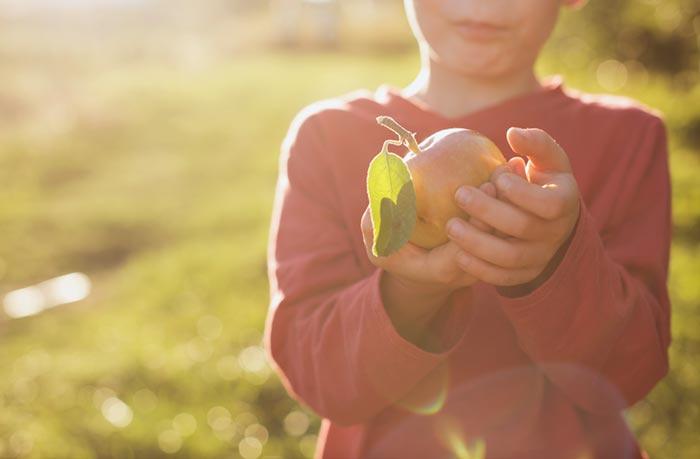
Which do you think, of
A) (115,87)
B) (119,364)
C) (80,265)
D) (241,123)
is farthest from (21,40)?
(119,364)

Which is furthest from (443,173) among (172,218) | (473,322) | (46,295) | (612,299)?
(172,218)

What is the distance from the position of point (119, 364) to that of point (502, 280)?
301 cm

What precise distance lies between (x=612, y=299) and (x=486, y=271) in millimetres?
365

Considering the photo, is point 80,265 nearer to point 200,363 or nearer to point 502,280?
point 200,363

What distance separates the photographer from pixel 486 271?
1.37 metres

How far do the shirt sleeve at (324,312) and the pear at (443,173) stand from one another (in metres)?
0.19

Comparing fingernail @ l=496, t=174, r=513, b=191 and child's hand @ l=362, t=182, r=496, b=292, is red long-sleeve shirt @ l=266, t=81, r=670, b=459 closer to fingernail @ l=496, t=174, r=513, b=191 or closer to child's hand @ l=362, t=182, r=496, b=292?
child's hand @ l=362, t=182, r=496, b=292

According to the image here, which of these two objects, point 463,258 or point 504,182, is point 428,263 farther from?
point 504,182

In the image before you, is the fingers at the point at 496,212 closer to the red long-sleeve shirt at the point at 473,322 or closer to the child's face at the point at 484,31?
the red long-sleeve shirt at the point at 473,322

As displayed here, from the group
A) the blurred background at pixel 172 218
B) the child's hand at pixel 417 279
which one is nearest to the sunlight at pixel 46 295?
the blurred background at pixel 172 218

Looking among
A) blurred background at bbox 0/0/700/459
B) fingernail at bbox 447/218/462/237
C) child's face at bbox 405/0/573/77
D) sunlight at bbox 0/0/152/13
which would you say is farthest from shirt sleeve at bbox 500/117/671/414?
sunlight at bbox 0/0/152/13

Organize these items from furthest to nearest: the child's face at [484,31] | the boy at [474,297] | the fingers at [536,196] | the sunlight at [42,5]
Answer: the sunlight at [42,5] → the child's face at [484,31] → the boy at [474,297] → the fingers at [536,196]

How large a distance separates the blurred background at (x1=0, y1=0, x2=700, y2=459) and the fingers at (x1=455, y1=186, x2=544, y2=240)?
6.64 ft

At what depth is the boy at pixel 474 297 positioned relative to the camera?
5.30 feet
